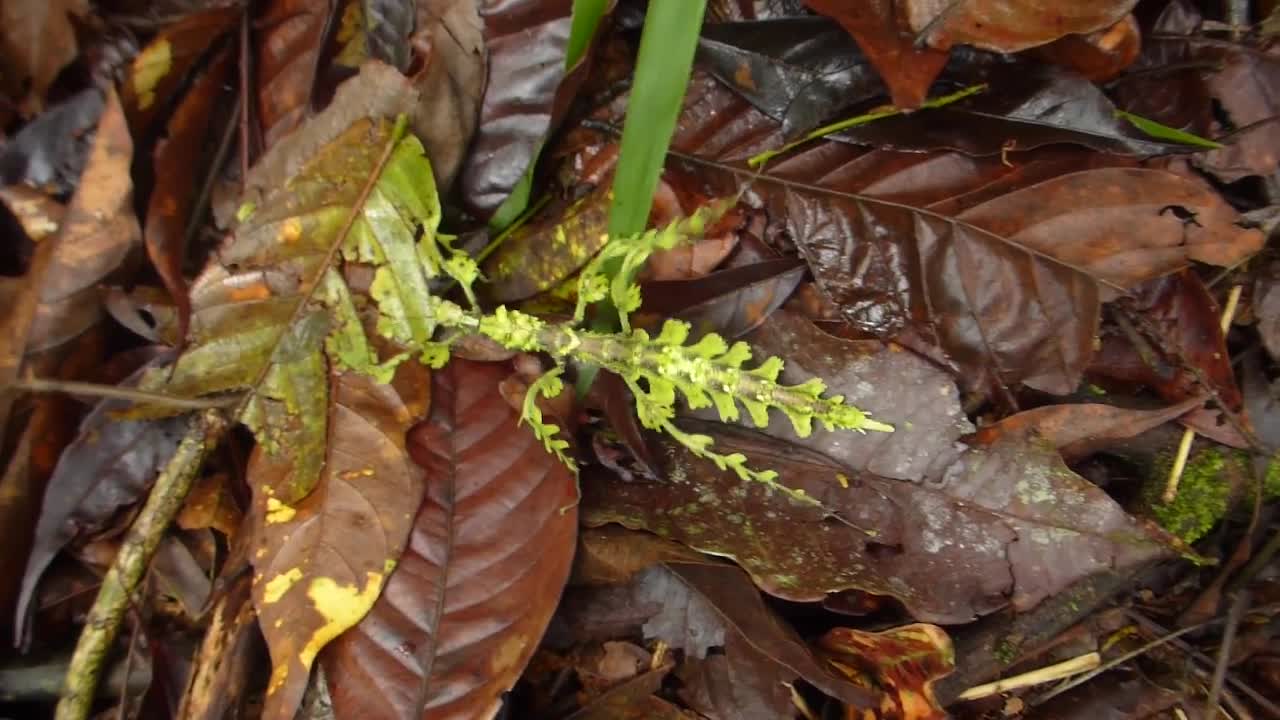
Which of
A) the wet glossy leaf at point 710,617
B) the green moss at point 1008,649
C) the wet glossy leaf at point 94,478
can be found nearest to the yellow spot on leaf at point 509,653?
the wet glossy leaf at point 710,617

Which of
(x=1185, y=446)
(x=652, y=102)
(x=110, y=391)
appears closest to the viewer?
(x=652, y=102)

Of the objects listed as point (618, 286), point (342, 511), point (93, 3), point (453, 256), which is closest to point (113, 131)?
point (93, 3)

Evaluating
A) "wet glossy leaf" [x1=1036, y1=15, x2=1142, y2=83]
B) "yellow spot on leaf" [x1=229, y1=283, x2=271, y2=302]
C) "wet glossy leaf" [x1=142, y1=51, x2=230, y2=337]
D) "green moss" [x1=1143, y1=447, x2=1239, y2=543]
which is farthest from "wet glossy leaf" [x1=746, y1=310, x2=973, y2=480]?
"wet glossy leaf" [x1=142, y1=51, x2=230, y2=337]

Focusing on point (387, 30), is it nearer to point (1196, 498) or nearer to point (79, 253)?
point (79, 253)

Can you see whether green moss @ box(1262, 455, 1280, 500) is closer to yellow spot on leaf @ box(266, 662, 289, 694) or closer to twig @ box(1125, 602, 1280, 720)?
twig @ box(1125, 602, 1280, 720)

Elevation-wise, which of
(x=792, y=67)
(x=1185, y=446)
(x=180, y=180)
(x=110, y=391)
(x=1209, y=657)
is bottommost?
(x=1209, y=657)

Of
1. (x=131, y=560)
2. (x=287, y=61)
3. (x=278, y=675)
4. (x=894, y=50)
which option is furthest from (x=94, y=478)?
(x=894, y=50)
